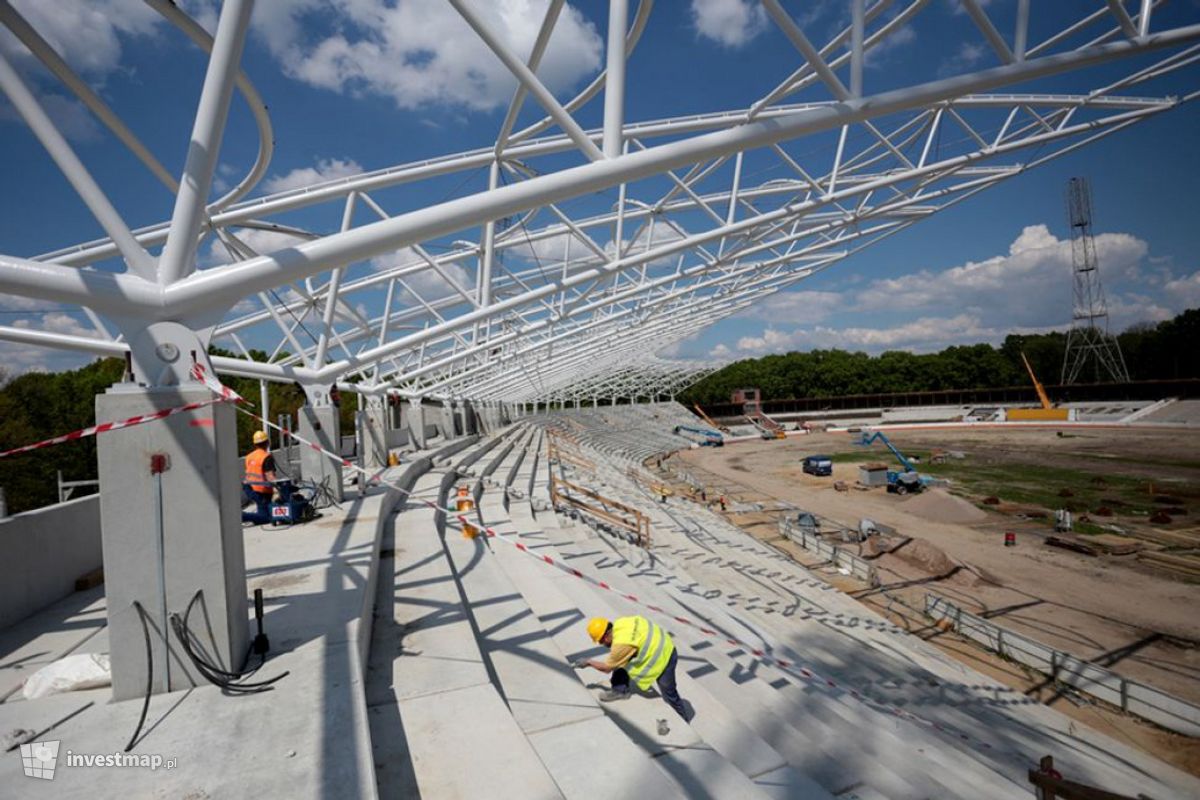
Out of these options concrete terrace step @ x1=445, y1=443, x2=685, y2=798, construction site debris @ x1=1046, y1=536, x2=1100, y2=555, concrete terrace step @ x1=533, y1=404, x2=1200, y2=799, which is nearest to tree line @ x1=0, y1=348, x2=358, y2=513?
concrete terrace step @ x1=533, y1=404, x2=1200, y2=799

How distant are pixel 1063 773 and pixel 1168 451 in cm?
4733

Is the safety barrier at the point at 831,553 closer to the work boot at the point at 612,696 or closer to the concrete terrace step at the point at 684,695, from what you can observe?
the concrete terrace step at the point at 684,695

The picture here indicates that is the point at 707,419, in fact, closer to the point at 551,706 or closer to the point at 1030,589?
the point at 1030,589

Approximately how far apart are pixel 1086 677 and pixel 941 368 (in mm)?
80950

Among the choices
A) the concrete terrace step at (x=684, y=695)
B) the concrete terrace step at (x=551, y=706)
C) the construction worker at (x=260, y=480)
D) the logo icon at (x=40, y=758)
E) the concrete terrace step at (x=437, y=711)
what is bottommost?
the concrete terrace step at (x=684, y=695)

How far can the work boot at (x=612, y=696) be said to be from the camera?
486 centimetres

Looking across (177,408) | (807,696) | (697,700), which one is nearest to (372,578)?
(177,408)

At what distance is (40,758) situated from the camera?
9.45ft

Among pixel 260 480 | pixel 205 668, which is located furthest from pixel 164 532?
pixel 260 480

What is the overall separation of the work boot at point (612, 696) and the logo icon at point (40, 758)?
11.5 ft

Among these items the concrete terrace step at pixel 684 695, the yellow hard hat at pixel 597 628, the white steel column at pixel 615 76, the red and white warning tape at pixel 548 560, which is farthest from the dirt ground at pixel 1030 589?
the white steel column at pixel 615 76

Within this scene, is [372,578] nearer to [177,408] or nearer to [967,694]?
[177,408]

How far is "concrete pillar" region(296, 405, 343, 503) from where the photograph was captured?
31.2 feet

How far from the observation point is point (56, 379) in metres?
27.9
